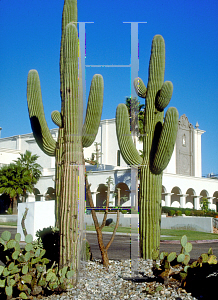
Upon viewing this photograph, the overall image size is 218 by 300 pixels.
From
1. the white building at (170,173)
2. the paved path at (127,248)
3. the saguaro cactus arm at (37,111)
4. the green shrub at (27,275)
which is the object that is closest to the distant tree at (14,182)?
the white building at (170,173)

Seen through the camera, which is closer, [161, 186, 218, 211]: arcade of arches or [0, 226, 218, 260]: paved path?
[0, 226, 218, 260]: paved path

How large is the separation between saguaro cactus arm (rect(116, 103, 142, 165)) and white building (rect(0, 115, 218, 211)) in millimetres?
24727

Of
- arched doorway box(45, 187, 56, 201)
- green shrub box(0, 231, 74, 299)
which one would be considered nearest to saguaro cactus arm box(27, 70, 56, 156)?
green shrub box(0, 231, 74, 299)

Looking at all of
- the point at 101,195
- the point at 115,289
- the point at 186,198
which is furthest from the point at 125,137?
the point at 186,198

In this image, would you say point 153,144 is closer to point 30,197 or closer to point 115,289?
point 115,289

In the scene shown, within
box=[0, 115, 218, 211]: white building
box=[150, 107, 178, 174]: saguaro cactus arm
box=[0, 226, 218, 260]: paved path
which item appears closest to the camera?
box=[150, 107, 178, 174]: saguaro cactus arm

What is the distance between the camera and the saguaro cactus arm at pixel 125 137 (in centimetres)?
751

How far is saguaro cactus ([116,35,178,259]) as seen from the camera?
24.3 ft

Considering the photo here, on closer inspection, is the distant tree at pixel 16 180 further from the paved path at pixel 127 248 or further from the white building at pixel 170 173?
the paved path at pixel 127 248

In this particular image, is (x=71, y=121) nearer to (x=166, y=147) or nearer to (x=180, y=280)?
(x=166, y=147)

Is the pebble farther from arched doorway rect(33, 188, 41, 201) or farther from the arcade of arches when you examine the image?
arched doorway rect(33, 188, 41, 201)

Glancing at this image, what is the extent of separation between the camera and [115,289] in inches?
227

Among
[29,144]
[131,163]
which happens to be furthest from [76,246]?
[29,144]

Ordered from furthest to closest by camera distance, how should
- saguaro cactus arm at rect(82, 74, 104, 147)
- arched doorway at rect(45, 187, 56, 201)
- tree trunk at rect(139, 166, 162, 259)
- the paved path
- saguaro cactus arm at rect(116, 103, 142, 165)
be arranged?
1. arched doorway at rect(45, 187, 56, 201)
2. the paved path
3. tree trunk at rect(139, 166, 162, 259)
4. saguaro cactus arm at rect(116, 103, 142, 165)
5. saguaro cactus arm at rect(82, 74, 104, 147)
